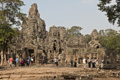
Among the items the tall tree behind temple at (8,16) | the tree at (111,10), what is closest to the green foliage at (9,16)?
the tall tree behind temple at (8,16)

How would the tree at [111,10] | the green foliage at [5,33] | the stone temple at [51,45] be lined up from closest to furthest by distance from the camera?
the tree at [111,10] < the green foliage at [5,33] < the stone temple at [51,45]

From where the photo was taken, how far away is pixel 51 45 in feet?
133

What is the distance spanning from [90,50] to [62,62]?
206 inches

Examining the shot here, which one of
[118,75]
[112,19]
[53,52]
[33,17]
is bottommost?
[118,75]

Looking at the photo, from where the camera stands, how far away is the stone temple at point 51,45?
28.2 m

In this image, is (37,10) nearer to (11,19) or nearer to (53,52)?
(53,52)

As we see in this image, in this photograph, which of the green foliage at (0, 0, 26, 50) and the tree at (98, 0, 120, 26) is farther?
the green foliage at (0, 0, 26, 50)

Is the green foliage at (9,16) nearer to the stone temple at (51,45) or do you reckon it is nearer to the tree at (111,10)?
the stone temple at (51,45)

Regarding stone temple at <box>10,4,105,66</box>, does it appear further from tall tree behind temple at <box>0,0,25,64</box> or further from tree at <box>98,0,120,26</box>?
tree at <box>98,0,120,26</box>

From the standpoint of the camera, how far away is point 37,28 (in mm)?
55156

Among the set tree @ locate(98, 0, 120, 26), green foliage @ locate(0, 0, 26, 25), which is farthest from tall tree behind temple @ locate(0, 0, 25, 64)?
tree @ locate(98, 0, 120, 26)

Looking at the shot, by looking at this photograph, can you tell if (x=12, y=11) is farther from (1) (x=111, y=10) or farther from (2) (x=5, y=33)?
(1) (x=111, y=10)

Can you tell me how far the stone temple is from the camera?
1109 inches

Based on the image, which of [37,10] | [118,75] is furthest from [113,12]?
[37,10]
